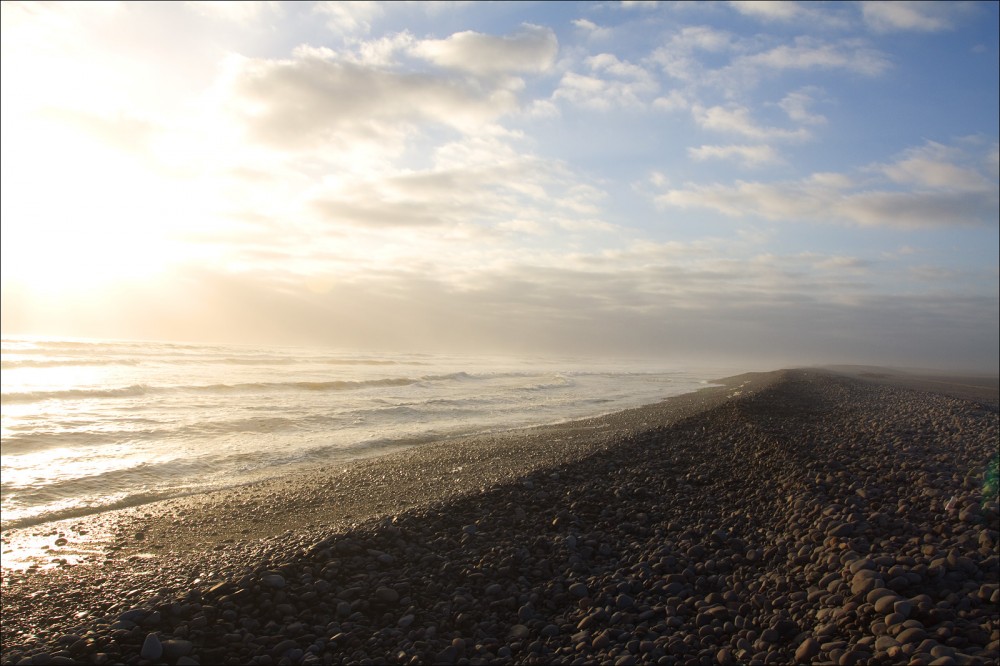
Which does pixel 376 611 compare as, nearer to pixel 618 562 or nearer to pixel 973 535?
pixel 618 562

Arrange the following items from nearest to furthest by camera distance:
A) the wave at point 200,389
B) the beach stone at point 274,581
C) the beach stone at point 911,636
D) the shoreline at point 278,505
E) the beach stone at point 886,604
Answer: the beach stone at point 911,636 → the beach stone at point 886,604 → the beach stone at point 274,581 → the shoreline at point 278,505 → the wave at point 200,389

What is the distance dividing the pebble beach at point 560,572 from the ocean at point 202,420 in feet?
10.6

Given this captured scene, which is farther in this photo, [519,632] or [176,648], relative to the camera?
[519,632]

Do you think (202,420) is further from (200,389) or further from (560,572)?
(560,572)

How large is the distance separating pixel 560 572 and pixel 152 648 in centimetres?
404

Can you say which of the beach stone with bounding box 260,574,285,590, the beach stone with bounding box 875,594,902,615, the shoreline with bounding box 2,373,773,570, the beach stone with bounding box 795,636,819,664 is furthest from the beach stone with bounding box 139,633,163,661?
the beach stone with bounding box 875,594,902,615

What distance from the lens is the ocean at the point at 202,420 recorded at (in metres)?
13.0

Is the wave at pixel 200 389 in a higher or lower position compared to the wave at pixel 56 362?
lower

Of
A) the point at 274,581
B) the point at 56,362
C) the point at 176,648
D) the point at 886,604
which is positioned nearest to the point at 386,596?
the point at 274,581

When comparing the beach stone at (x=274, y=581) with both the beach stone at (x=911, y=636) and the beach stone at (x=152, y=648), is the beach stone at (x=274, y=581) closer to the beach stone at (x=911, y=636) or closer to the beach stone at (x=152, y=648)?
the beach stone at (x=152, y=648)

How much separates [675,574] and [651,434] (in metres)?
8.12

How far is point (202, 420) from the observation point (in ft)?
70.6

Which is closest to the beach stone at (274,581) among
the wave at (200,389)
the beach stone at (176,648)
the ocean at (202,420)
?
the beach stone at (176,648)

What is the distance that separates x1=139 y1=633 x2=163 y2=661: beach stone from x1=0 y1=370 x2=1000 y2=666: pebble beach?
2 cm
